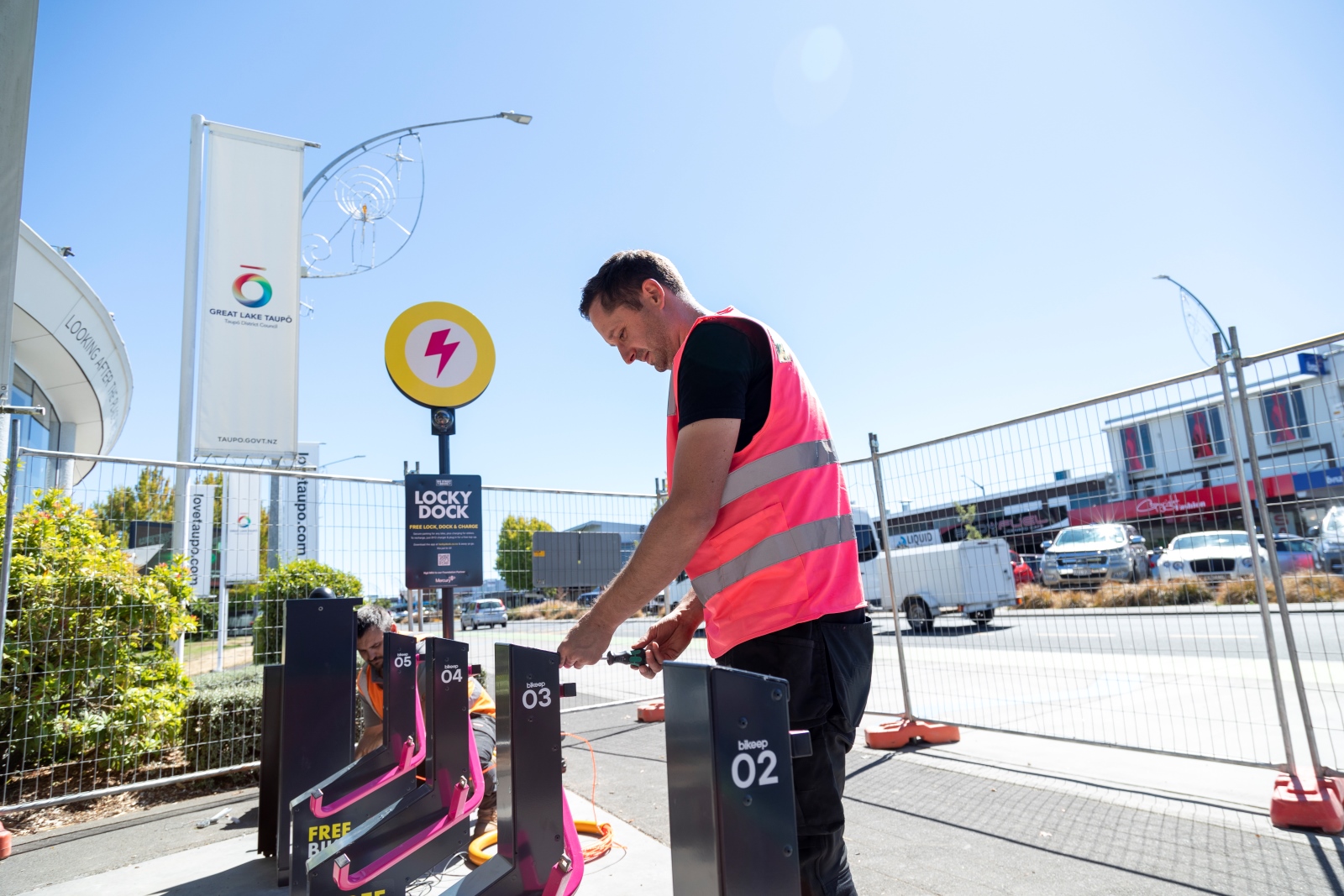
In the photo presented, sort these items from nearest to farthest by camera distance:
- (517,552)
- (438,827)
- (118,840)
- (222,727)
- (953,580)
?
(438,827) → (118,840) → (222,727) → (953,580) → (517,552)

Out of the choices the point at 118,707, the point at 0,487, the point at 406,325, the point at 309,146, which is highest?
the point at 309,146

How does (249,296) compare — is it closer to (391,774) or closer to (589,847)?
(391,774)

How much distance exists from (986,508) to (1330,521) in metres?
2.01

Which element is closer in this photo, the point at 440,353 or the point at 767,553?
the point at 767,553

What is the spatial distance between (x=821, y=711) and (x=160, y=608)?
600 cm

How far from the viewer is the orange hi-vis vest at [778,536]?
1645 mm

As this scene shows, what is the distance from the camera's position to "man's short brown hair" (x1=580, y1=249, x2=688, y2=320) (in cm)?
199

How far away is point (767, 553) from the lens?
167 centimetres

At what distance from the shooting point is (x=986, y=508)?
5.56 m

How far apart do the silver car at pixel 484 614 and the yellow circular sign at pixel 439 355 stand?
218 centimetres

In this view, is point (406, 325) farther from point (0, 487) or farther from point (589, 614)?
Answer: point (589, 614)

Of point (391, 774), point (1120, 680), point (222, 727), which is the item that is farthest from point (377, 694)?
point (1120, 680)

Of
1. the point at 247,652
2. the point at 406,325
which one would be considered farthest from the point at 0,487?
the point at 406,325

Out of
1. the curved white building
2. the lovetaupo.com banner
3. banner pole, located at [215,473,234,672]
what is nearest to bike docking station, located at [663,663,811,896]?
banner pole, located at [215,473,234,672]
